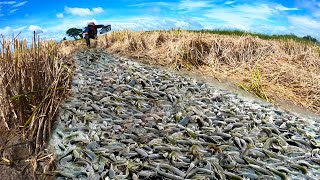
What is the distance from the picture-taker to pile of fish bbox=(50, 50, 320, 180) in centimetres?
414

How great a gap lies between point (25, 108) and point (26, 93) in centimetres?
22

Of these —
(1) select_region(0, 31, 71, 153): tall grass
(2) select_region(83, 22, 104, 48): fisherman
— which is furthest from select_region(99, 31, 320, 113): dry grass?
(1) select_region(0, 31, 71, 153): tall grass

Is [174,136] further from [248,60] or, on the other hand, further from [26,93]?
[248,60]

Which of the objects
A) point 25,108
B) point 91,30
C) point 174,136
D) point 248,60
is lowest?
point 174,136

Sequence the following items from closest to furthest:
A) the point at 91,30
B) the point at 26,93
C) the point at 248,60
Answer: the point at 26,93 < the point at 248,60 < the point at 91,30

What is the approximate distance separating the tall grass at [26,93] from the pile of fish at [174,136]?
25 cm

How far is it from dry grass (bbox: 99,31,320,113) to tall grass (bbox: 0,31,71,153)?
14.4ft

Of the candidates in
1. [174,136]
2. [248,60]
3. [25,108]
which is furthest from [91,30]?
[174,136]

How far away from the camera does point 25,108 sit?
4.76 meters

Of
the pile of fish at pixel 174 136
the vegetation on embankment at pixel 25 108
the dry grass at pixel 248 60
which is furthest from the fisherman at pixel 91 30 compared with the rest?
the vegetation on embankment at pixel 25 108

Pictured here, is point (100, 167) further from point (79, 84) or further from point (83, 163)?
point (79, 84)

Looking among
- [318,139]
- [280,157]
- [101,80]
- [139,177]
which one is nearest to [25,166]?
[139,177]

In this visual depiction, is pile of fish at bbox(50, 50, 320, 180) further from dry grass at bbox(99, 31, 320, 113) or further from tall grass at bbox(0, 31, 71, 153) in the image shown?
dry grass at bbox(99, 31, 320, 113)

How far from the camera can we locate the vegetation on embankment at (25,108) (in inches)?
159
